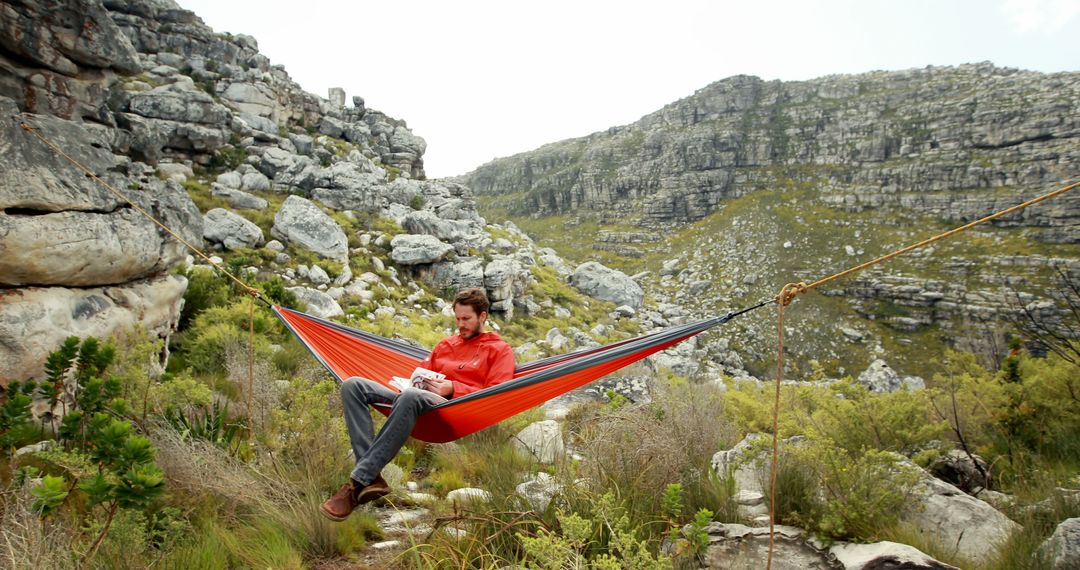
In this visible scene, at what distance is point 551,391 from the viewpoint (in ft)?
7.52

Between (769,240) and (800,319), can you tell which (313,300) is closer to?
(800,319)

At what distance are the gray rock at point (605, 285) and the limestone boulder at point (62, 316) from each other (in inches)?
599

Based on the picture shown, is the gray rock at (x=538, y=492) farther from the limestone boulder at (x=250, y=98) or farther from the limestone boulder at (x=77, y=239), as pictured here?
the limestone boulder at (x=250, y=98)

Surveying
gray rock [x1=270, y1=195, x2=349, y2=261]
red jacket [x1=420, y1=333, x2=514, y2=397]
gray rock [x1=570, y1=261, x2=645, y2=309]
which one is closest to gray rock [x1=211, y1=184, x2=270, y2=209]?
gray rock [x1=270, y1=195, x2=349, y2=261]

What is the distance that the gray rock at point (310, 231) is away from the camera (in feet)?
31.4

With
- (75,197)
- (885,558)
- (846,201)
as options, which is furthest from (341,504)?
(846,201)

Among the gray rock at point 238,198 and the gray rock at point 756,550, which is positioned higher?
the gray rock at point 238,198

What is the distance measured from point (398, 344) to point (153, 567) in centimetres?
184

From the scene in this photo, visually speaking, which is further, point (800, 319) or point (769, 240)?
point (769, 240)

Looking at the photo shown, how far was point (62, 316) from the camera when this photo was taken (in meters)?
2.68

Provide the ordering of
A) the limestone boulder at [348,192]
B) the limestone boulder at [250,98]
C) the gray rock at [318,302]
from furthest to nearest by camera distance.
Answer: the limestone boulder at [250,98] < the limestone boulder at [348,192] < the gray rock at [318,302]

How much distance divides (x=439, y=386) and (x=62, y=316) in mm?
2210

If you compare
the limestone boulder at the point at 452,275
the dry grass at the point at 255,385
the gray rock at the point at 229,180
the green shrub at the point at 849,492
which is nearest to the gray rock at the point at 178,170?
the gray rock at the point at 229,180

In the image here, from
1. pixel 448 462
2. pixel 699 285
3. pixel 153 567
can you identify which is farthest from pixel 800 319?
pixel 153 567
